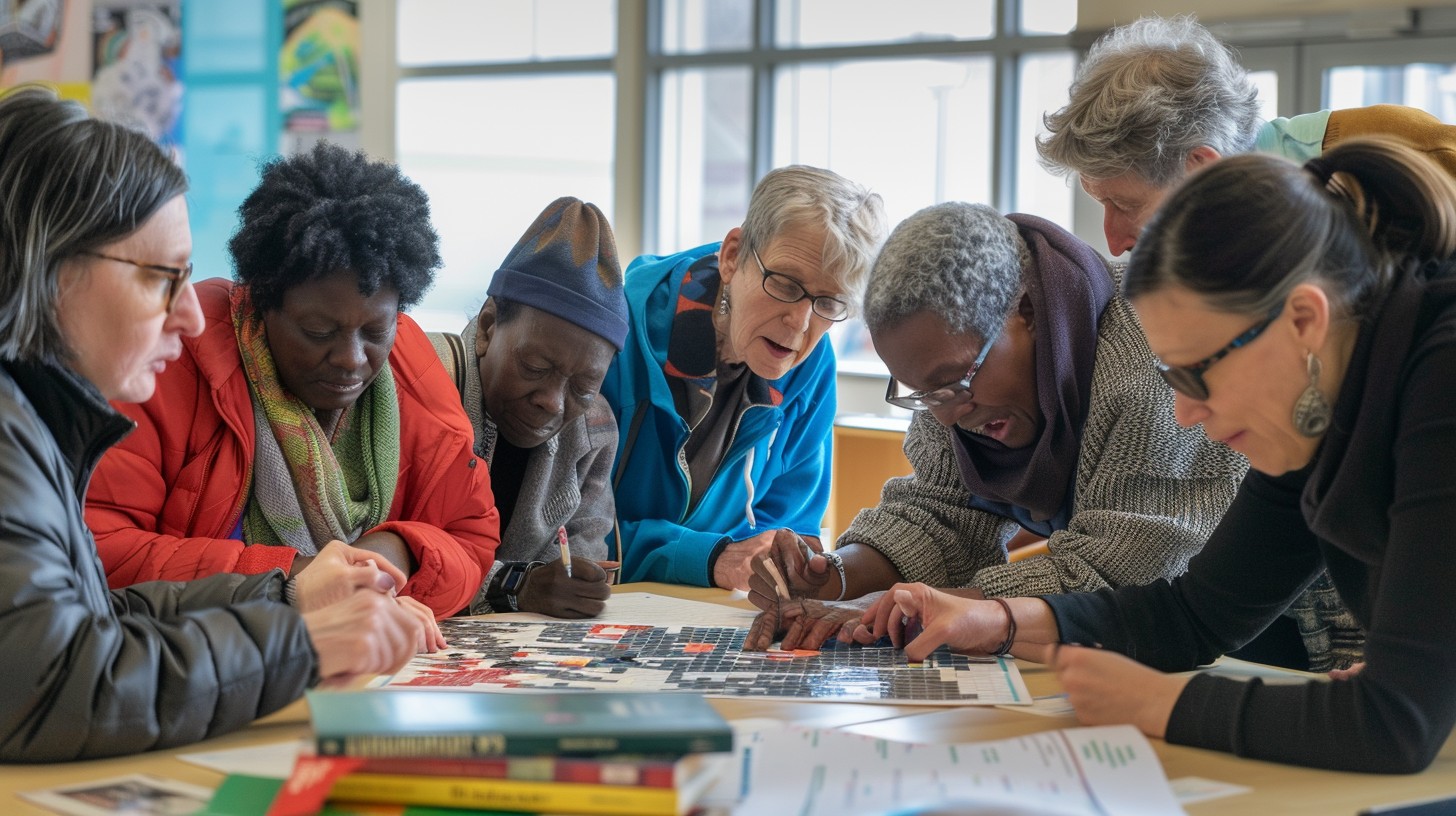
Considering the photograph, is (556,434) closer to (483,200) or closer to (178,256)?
Result: (178,256)

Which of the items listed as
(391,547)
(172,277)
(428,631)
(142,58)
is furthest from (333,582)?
(142,58)

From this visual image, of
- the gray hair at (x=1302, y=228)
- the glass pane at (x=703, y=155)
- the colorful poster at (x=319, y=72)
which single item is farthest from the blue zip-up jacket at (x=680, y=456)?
the colorful poster at (x=319, y=72)

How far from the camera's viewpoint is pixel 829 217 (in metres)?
2.66

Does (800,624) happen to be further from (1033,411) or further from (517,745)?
(517,745)

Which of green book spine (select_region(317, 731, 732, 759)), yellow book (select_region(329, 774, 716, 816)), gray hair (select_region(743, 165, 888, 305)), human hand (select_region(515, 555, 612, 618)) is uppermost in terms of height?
gray hair (select_region(743, 165, 888, 305))

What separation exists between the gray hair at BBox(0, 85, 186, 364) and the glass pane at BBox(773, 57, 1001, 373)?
18.7ft

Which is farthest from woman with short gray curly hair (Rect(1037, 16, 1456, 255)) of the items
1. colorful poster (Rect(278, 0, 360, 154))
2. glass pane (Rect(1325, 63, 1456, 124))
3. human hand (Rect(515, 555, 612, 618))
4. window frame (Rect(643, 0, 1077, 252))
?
colorful poster (Rect(278, 0, 360, 154))

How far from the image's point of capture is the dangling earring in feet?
4.69

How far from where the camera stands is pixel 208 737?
4.62ft

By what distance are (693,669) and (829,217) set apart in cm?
118

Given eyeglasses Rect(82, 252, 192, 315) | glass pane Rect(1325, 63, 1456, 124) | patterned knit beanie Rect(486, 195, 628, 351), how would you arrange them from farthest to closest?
glass pane Rect(1325, 63, 1456, 124) → patterned knit beanie Rect(486, 195, 628, 351) → eyeglasses Rect(82, 252, 192, 315)

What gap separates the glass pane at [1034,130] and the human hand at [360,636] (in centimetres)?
587

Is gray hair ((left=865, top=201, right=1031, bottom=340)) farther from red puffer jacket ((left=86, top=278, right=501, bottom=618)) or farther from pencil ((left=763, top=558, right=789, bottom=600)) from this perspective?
red puffer jacket ((left=86, top=278, right=501, bottom=618))

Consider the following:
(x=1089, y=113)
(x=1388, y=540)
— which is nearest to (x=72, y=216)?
(x=1388, y=540)
